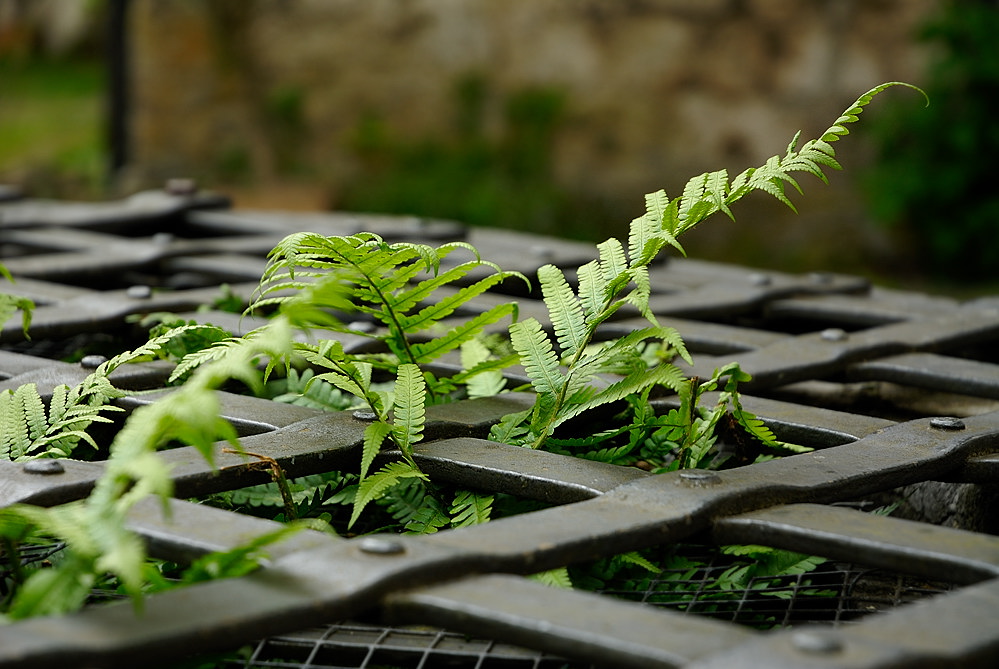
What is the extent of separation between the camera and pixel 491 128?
25.4 feet

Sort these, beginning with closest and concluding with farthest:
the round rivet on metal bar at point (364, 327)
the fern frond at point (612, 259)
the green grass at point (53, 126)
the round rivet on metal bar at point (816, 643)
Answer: the round rivet on metal bar at point (816, 643) → the fern frond at point (612, 259) → the round rivet on metal bar at point (364, 327) → the green grass at point (53, 126)

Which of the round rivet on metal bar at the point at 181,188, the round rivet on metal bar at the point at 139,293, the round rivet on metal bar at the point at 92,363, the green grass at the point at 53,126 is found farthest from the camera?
the green grass at the point at 53,126

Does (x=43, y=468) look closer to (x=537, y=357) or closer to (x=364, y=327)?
(x=537, y=357)

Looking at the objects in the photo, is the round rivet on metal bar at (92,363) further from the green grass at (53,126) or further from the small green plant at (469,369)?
the green grass at (53,126)

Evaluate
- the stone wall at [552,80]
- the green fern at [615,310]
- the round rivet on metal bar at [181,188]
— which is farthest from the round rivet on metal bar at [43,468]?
the stone wall at [552,80]

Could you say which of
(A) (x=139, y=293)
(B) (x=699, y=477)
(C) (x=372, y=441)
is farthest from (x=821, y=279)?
(C) (x=372, y=441)

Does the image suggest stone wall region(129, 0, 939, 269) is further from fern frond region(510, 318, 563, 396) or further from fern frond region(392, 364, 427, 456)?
fern frond region(392, 364, 427, 456)

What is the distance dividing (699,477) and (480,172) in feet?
22.0

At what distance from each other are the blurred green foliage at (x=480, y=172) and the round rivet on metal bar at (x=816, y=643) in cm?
663

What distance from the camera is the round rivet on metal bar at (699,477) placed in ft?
3.92

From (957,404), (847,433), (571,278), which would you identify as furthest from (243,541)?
(571,278)

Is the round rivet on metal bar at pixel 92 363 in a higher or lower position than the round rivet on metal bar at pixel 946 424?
lower

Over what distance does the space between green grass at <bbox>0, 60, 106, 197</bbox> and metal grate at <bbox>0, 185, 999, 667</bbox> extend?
6447 mm

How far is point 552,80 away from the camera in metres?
7.54
